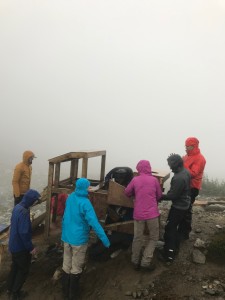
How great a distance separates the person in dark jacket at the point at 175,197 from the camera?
5.91 metres

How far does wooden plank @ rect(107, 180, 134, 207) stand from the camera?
244 inches

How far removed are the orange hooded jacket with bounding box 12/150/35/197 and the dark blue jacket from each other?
2177 mm

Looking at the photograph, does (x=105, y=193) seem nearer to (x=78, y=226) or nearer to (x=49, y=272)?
(x=78, y=226)

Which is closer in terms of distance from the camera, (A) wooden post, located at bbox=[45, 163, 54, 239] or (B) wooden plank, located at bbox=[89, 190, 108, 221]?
(B) wooden plank, located at bbox=[89, 190, 108, 221]

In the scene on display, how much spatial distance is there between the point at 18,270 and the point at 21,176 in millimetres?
2576

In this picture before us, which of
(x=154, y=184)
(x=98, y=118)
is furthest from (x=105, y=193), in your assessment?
(x=98, y=118)

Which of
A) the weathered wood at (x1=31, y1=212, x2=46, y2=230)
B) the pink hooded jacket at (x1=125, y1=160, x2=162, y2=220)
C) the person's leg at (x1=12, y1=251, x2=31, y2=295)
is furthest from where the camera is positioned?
the weathered wood at (x1=31, y1=212, x2=46, y2=230)

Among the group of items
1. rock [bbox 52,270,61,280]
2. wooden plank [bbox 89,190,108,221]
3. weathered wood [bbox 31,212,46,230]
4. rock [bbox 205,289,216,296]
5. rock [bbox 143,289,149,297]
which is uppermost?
wooden plank [bbox 89,190,108,221]

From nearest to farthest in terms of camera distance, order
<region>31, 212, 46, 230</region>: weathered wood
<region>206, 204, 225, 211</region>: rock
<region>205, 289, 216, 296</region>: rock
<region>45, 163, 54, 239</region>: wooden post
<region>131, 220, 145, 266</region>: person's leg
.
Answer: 1. <region>205, 289, 216, 296</region>: rock
2. <region>131, 220, 145, 266</region>: person's leg
3. <region>45, 163, 54, 239</region>: wooden post
4. <region>31, 212, 46, 230</region>: weathered wood
5. <region>206, 204, 225, 211</region>: rock

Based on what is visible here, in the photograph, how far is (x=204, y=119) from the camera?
164m

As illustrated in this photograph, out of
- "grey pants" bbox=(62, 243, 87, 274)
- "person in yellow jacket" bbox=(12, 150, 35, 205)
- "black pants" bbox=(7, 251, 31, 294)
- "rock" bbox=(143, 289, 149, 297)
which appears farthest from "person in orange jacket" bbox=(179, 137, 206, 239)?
"person in yellow jacket" bbox=(12, 150, 35, 205)

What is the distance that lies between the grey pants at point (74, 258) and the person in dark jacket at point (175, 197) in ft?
5.82

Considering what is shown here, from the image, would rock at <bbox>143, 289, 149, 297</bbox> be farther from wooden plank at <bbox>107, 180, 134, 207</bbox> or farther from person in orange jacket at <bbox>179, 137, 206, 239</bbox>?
person in orange jacket at <bbox>179, 137, 206, 239</bbox>

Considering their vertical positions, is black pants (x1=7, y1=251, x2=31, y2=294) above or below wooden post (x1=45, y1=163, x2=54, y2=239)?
below
